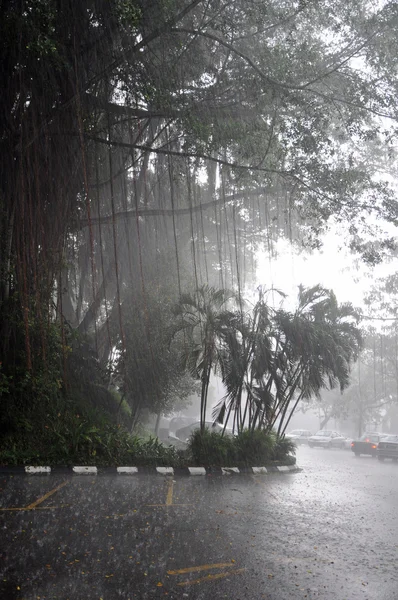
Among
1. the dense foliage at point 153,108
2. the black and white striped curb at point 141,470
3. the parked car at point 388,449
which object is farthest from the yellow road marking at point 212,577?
the parked car at point 388,449

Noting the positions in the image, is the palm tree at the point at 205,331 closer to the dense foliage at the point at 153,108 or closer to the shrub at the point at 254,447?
the shrub at the point at 254,447

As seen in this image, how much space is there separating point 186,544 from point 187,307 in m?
10.5

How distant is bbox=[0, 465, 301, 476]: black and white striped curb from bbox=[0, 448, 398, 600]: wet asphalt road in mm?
789

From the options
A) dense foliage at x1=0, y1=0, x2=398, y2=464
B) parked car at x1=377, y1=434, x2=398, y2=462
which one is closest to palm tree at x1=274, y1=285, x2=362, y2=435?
dense foliage at x1=0, y1=0, x2=398, y2=464

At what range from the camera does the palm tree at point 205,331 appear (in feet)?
46.5

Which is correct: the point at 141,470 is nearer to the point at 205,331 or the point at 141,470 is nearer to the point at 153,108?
the point at 205,331

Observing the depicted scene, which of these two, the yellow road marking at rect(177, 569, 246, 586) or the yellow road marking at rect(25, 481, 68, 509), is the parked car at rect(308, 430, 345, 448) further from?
the yellow road marking at rect(177, 569, 246, 586)

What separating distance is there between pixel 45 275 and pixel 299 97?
5.95m

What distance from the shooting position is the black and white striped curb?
9984 millimetres

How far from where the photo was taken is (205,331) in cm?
1430

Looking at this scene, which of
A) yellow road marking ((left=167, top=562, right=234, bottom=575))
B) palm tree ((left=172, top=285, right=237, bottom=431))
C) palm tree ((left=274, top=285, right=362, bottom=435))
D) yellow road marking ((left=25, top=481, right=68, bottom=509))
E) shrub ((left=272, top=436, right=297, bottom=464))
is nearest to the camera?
yellow road marking ((left=167, top=562, right=234, bottom=575))

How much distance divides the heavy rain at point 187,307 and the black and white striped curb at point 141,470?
0.05 meters

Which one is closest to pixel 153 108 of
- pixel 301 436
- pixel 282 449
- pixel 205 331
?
pixel 205 331

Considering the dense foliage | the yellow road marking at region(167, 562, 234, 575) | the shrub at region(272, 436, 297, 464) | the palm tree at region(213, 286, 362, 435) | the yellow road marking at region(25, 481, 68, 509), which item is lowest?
the shrub at region(272, 436, 297, 464)
